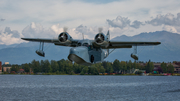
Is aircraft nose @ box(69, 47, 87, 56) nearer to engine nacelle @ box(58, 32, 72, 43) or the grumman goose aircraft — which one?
the grumman goose aircraft

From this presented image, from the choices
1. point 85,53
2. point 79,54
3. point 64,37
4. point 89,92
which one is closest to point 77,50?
point 79,54

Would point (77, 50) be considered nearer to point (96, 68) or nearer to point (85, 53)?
point (85, 53)

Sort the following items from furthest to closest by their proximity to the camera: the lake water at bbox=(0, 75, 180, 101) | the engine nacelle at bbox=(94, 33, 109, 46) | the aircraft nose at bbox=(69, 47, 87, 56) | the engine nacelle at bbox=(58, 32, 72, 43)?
the lake water at bbox=(0, 75, 180, 101), the engine nacelle at bbox=(58, 32, 72, 43), the engine nacelle at bbox=(94, 33, 109, 46), the aircraft nose at bbox=(69, 47, 87, 56)

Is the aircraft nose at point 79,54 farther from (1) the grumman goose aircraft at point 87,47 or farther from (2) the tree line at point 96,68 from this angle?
(2) the tree line at point 96,68

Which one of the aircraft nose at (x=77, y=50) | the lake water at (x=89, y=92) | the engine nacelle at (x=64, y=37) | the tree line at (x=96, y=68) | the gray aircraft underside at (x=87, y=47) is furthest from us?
the tree line at (x=96, y=68)

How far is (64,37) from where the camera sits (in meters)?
36.0

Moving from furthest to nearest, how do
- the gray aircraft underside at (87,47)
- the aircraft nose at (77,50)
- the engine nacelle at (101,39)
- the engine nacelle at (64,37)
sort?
the engine nacelle at (64,37) < the engine nacelle at (101,39) < the gray aircraft underside at (87,47) < the aircraft nose at (77,50)

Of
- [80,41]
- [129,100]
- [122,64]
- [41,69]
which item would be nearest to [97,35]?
[80,41]

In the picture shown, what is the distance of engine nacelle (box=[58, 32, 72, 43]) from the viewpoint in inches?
1403

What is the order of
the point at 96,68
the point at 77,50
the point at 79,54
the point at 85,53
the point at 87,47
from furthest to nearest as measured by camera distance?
the point at 96,68, the point at 87,47, the point at 85,53, the point at 79,54, the point at 77,50

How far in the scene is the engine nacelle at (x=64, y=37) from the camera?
35.6 m

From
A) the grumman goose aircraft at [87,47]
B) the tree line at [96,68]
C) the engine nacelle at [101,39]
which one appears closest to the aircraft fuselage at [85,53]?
the grumman goose aircraft at [87,47]

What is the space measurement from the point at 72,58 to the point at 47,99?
20.4m

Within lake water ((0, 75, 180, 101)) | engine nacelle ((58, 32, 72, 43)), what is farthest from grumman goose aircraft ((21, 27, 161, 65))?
lake water ((0, 75, 180, 101))
